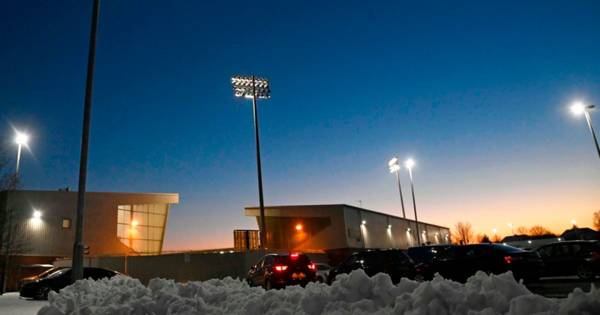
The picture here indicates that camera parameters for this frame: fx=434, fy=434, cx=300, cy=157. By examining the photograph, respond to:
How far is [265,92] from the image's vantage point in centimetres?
3272

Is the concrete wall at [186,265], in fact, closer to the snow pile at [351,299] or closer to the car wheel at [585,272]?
the car wheel at [585,272]

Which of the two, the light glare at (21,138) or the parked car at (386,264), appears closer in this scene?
the parked car at (386,264)

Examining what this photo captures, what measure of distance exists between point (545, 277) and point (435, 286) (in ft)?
56.1

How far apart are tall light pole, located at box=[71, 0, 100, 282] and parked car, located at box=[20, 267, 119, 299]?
801 centimetres

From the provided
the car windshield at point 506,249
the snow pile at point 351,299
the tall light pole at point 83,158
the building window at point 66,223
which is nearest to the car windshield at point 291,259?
the car windshield at point 506,249

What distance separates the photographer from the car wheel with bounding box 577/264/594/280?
1571 centimetres

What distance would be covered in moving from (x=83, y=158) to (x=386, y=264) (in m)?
10.3

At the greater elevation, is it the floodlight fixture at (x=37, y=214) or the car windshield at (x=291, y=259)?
the floodlight fixture at (x=37, y=214)

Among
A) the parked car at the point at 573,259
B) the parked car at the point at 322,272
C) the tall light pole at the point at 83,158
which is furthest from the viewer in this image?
the parked car at the point at 322,272

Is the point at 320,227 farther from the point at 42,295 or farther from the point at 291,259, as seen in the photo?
the point at 42,295

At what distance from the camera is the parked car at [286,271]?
54.8ft

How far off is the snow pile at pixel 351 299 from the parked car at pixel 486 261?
1005 cm

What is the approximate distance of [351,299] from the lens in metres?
4.58

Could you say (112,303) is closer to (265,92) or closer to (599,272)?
(599,272)
